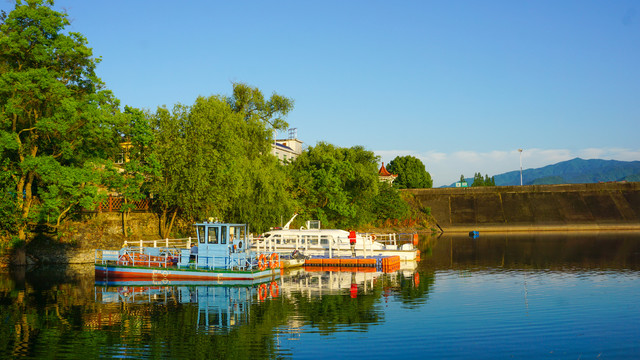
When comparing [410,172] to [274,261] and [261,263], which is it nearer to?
[274,261]

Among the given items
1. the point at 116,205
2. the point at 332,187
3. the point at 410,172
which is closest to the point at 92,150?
the point at 116,205

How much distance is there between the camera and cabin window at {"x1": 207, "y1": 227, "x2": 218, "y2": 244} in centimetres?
3653

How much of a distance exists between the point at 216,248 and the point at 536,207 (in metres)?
80.6

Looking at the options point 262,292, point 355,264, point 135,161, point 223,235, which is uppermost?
point 135,161

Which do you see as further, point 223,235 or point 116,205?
point 116,205

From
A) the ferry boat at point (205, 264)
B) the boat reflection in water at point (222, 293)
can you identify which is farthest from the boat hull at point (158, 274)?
the boat reflection in water at point (222, 293)

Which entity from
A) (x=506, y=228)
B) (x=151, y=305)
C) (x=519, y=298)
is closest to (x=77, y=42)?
(x=151, y=305)

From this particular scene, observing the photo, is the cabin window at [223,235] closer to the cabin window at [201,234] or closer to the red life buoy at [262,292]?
the cabin window at [201,234]

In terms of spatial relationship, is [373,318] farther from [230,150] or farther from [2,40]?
[2,40]

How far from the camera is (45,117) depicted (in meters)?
43.7

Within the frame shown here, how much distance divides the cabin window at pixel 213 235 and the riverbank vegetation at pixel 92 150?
491 inches

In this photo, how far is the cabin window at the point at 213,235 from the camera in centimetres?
3653

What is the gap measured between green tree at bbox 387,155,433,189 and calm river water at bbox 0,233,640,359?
351 ft

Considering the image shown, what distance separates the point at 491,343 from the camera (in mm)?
19156
